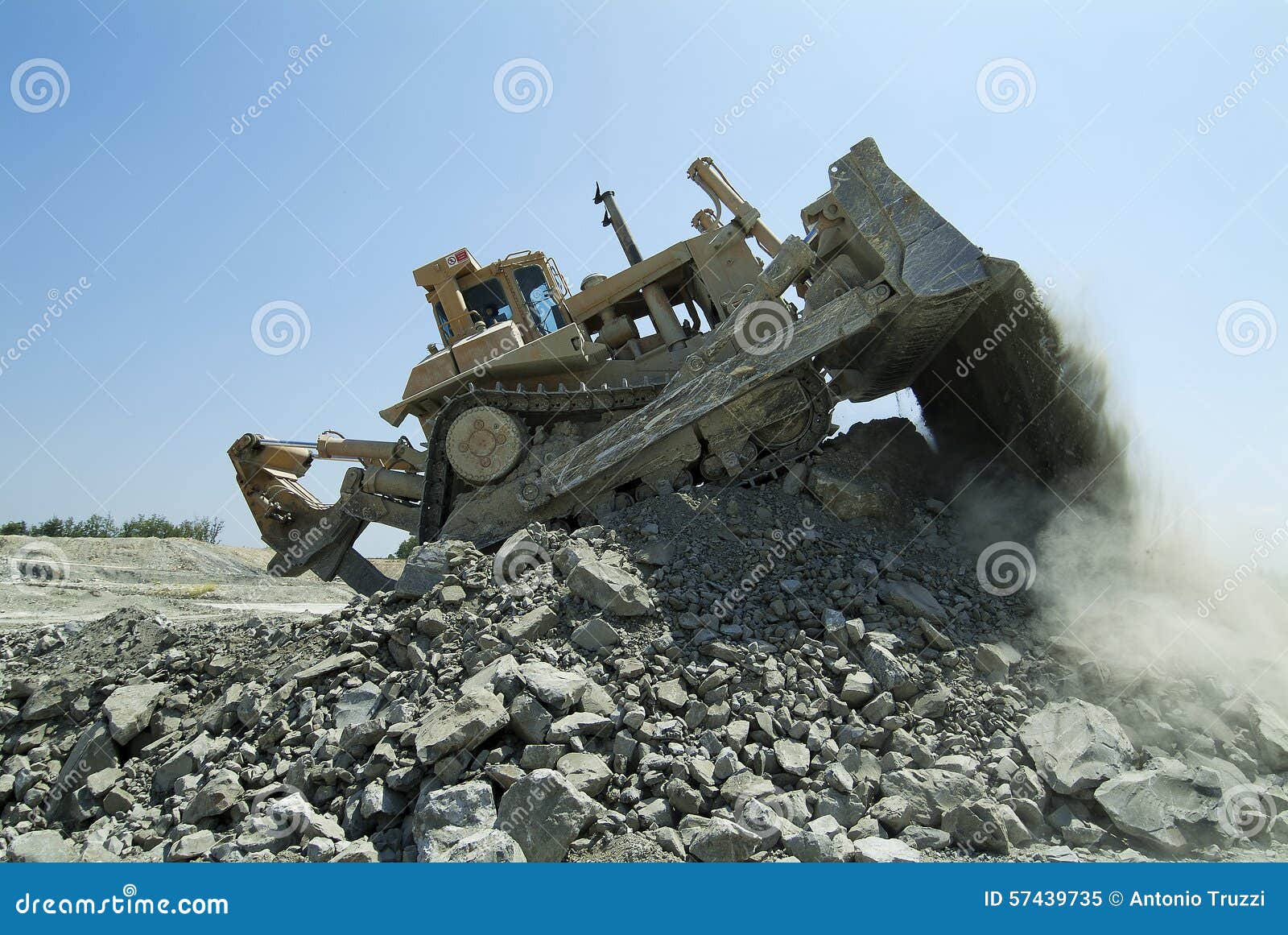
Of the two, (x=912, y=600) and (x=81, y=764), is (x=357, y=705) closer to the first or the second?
(x=81, y=764)

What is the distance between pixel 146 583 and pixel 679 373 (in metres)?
12.4

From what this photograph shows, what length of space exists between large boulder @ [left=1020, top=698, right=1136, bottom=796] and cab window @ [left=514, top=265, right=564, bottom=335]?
6.25 m

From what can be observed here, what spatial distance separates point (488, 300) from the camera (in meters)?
8.98

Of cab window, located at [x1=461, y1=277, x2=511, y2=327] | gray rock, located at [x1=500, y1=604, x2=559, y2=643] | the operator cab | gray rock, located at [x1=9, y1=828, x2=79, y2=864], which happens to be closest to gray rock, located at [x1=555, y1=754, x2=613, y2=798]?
gray rock, located at [x1=500, y1=604, x2=559, y2=643]

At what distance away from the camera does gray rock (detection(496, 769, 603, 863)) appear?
332 cm

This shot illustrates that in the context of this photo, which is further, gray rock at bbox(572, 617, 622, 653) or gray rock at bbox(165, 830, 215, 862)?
gray rock at bbox(572, 617, 622, 653)

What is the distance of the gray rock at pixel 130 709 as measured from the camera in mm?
4734

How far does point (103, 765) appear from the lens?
183 inches

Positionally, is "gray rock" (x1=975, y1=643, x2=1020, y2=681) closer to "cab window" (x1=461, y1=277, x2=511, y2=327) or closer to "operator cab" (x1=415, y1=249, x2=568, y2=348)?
"operator cab" (x1=415, y1=249, x2=568, y2=348)

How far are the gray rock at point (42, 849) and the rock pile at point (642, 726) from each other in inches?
0.6

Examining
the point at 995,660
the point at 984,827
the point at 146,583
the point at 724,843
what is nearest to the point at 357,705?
the point at 724,843

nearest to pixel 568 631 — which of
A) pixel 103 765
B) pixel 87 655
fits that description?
pixel 103 765

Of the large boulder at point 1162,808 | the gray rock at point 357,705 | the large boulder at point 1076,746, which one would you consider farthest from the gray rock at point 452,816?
the large boulder at point 1162,808

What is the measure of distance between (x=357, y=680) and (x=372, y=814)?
45.9 inches
